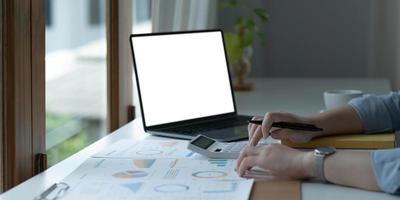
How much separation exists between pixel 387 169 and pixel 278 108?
108 cm

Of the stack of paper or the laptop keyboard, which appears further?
the laptop keyboard

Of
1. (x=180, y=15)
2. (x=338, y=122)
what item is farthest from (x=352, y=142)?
(x=180, y=15)

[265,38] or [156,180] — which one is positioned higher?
[265,38]

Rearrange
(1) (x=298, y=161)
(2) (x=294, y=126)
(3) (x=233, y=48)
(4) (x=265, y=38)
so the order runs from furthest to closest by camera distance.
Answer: (4) (x=265, y=38)
(3) (x=233, y=48)
(2) (x=294, y=126)
(1) (x=298, y=161)

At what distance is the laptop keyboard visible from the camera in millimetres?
1838

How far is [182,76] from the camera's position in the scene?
194 centimetres

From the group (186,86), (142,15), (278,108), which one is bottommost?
(278,108)

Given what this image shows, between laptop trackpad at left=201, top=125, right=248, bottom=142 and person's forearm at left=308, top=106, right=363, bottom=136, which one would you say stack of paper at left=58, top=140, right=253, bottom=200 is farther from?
person's forearm at left=308, top=106, right=363, bottom=136

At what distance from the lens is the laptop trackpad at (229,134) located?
1.75 m

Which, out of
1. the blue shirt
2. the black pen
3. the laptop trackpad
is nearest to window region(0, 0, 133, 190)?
the laptop trackpad

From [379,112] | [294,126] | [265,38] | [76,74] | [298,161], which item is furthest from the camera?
[265,38]

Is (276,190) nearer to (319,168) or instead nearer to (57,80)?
(319,168)

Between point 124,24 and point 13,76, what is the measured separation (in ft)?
2.77

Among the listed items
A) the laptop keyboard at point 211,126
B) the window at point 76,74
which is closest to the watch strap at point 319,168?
the laptop keyboard at point 211,126
